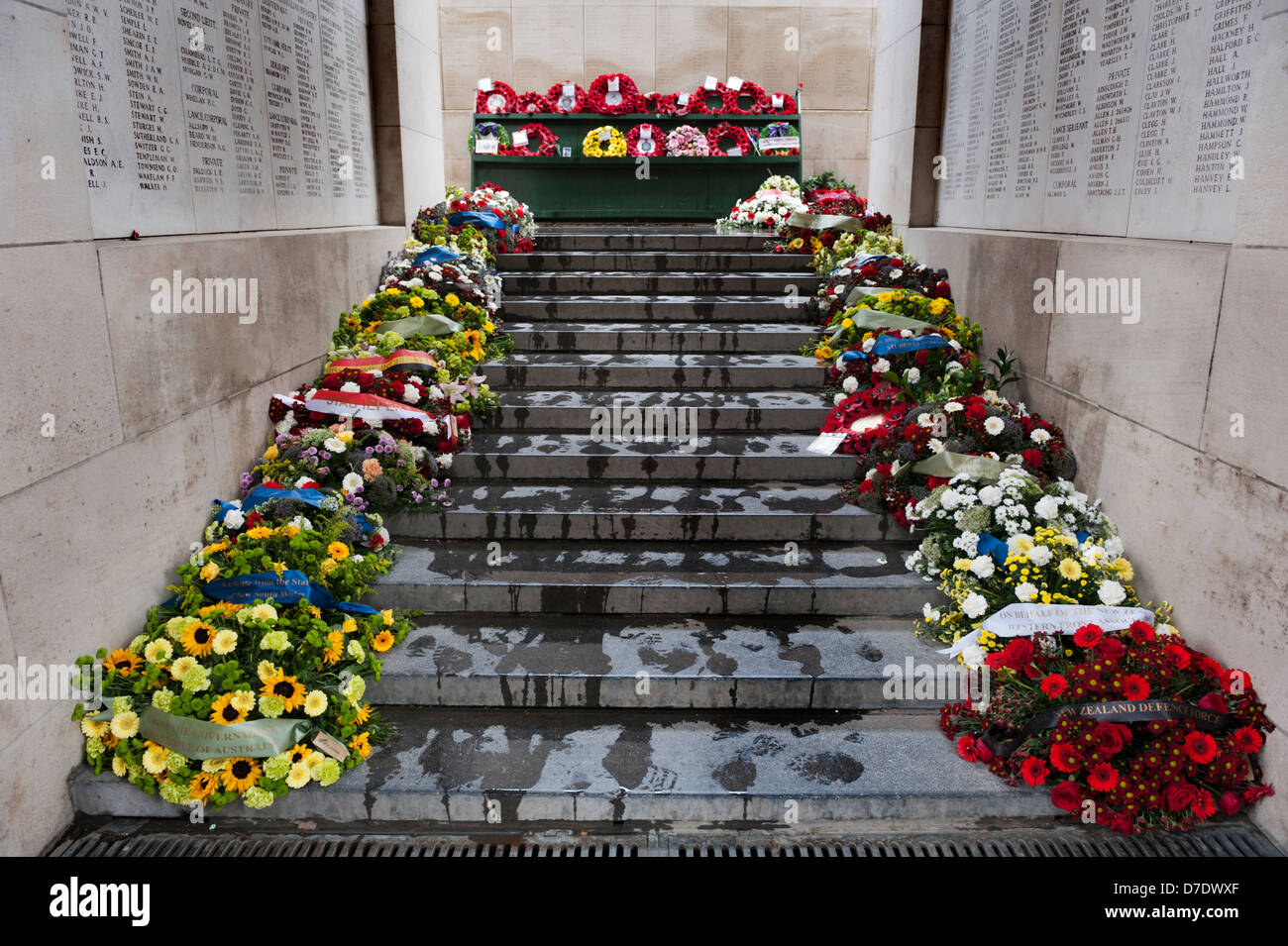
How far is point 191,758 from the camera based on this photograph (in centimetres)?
341

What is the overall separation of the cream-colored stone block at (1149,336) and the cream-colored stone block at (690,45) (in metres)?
8.97

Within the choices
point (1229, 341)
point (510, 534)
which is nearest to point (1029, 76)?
point (1229, 341)

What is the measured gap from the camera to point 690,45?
12609mm

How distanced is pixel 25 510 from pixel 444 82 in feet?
38.1

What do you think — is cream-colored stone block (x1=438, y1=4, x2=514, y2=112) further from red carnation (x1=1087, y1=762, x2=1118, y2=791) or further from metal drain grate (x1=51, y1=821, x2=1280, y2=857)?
red carnation (x1=1087, y1=762, x2=1118, y2=791)

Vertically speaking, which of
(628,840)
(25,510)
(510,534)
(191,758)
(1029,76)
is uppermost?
(1029,76)

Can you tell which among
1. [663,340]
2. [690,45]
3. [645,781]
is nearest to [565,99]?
[690,45]

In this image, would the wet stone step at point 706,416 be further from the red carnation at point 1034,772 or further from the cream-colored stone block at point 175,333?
the red carnation at point 1034,772

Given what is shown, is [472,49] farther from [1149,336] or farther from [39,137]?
[1149,336]

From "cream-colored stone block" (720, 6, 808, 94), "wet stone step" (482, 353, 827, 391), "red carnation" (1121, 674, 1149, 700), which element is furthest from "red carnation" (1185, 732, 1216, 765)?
"cream-colored stone block" (720, 6, 808, 94)

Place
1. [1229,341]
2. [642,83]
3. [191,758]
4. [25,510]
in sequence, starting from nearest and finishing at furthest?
1. [25,510]
2. [191,758]
3. [1229,341]
4. [642,83]

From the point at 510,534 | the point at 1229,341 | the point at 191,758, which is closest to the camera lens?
the point at 191,758

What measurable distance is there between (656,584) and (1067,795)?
6.99 ft
